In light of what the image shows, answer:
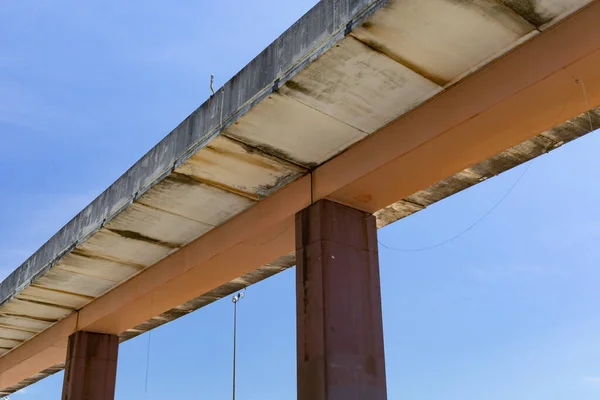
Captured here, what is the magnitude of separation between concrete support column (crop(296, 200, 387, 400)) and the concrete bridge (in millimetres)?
17

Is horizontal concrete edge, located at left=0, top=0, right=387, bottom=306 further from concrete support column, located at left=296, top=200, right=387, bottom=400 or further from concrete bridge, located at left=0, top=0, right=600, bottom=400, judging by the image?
concrete support column, located at left=296, top=200, right=387, bottom=400

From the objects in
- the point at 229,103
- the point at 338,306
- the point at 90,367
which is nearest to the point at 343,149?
the point at 229,103

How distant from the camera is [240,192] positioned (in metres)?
8.01

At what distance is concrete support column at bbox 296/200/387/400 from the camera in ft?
21.9

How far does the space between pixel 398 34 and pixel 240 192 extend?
3212mm

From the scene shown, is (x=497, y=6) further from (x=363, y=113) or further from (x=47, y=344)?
(x=47, y=344)

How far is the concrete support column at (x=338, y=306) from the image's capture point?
21.9ft

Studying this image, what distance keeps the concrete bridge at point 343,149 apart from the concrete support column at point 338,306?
0.02 meters

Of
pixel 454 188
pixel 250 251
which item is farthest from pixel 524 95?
pixel 250 251

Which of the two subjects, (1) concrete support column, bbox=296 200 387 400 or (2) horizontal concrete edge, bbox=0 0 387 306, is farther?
(1) concrete support column, bbox=296 200 387 400

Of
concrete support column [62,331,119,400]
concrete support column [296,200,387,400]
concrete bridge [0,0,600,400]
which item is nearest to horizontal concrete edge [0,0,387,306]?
concrete bridge [0,0,600,400]

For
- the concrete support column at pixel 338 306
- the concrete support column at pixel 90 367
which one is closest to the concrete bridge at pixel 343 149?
the concrete support column at pixel 338 306

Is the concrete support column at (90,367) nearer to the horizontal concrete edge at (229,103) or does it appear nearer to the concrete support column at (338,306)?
the horizontal concrete edge at (229,103)

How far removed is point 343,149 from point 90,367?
7.18 meters
